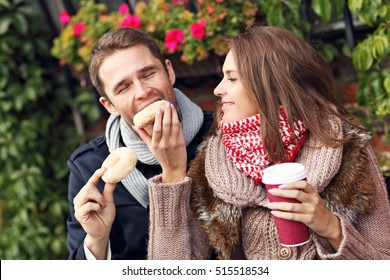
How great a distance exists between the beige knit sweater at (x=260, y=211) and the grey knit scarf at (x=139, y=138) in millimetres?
195

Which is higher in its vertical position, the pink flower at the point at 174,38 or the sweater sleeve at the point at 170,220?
the pink flower at the point at 174,38

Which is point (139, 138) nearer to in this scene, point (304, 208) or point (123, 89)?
point (123, 89)

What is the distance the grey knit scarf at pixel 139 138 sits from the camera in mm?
2182

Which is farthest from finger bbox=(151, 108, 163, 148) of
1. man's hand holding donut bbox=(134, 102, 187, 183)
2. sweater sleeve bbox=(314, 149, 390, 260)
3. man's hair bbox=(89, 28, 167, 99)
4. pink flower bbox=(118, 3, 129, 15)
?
pink flower bbox=(118, 3, 129, 15)

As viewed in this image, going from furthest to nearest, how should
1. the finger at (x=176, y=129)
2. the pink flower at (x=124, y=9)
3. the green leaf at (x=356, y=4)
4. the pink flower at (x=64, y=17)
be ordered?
the pink flower at (x=64, y=17) → the pink flower at (x=124, y=9) → the green leaf at (x=356, y=4) → the finger at (x=176, y=129)

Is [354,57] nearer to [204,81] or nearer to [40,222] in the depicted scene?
[204,81]

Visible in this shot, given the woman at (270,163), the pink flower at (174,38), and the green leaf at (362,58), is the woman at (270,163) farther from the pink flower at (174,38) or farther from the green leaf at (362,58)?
the pink flower at (174,38)

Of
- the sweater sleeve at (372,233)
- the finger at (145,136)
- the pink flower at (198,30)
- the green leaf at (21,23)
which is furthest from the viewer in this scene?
the green leaf at (21,23)

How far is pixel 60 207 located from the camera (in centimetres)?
379

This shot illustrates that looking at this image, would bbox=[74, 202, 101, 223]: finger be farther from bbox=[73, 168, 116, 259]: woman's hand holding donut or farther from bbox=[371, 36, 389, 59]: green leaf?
bbox=[371, 36, 389, 59]: green leaf

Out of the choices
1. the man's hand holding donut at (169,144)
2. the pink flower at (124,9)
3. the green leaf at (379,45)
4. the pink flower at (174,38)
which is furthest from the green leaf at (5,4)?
Answer: the green leaf at (379,45)

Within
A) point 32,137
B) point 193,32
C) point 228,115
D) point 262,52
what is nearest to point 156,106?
point 228,115

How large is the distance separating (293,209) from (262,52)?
55 centimetres

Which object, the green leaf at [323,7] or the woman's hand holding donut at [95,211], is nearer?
the woman's hand holding donut at [95,211]
